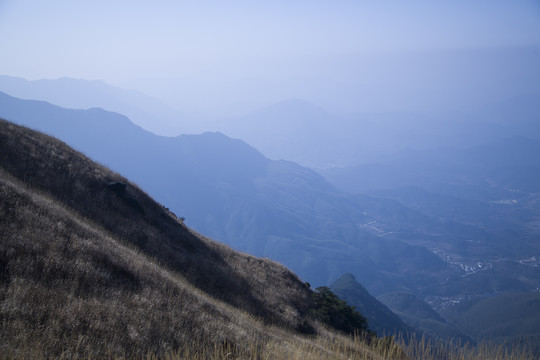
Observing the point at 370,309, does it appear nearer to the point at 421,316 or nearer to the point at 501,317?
the point at 421,316

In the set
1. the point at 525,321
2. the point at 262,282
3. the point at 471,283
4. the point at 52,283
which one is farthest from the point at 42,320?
the point at 471,283

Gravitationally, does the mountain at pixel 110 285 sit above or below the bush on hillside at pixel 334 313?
above

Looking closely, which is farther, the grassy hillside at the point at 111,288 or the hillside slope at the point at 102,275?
the hillside slope at the point at 102,275

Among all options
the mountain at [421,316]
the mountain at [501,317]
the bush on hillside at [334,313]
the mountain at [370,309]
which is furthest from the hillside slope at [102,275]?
the mountain at [501,317]

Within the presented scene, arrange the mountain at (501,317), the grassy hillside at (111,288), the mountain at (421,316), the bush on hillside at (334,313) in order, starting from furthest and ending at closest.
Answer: the mountain at (421,316) < the mountain at (501,317) < the bush on hillside at (334,313) < the grassy hillside at (111,288)

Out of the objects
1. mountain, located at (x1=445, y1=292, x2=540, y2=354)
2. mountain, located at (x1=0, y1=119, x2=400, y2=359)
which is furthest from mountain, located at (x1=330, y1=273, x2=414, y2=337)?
mountain, located at (x1=0, y1=119, x2=400, y2=359)

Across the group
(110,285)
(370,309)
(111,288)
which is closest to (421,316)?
(370,309)

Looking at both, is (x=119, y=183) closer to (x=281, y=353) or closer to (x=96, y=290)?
(x=96, y=290)

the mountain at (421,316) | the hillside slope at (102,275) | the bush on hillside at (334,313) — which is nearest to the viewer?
the hillside slope at (102,275)

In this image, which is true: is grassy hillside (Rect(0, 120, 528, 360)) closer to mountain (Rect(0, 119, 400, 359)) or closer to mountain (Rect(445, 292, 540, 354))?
mountain (Rect(0, 119, 400, 359))

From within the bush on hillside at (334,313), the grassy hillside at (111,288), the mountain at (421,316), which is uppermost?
the grassy hillside at (111,288)

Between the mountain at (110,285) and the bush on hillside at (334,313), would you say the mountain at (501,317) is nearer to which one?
the bush on hillside at (334,313)

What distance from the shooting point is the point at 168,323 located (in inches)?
291

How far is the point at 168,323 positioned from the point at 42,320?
2461 mm
